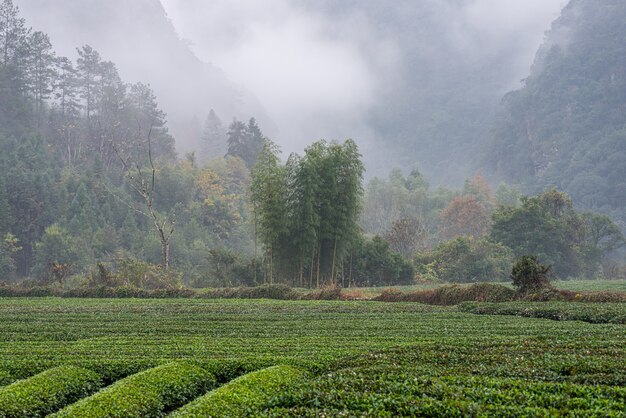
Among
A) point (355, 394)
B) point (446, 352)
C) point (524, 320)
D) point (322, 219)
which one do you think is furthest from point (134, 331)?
point (322, 219)

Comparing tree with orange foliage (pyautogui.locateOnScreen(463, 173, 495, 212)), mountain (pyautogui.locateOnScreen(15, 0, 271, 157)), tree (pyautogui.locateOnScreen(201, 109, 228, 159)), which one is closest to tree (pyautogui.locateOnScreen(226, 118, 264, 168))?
tree (pyautogui.locateOnScreen(201, 109, 228, 159))

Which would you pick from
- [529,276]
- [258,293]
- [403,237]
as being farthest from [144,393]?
[403,237]

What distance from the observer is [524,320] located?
24078 millimetres

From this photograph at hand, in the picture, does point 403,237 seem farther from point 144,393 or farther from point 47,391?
point 47,391

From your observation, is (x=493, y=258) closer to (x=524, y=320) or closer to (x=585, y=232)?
(x=585, y=232)

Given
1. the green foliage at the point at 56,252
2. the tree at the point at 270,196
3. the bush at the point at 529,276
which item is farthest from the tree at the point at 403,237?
the bush at the point at 529,276

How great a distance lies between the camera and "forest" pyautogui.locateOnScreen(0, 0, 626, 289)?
4528 centimetres

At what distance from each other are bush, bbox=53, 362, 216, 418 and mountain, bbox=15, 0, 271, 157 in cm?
12716

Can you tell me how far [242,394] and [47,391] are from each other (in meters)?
4.09

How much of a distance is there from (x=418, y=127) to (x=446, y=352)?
163m

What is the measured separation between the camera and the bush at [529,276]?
30656 mm

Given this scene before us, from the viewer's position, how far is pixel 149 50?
535ft

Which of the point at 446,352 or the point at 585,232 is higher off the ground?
the point at 585,232

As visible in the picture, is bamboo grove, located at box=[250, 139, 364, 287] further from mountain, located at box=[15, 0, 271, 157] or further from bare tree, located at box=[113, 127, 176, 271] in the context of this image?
mountain, located at box=[15, 0, 271, 157]
